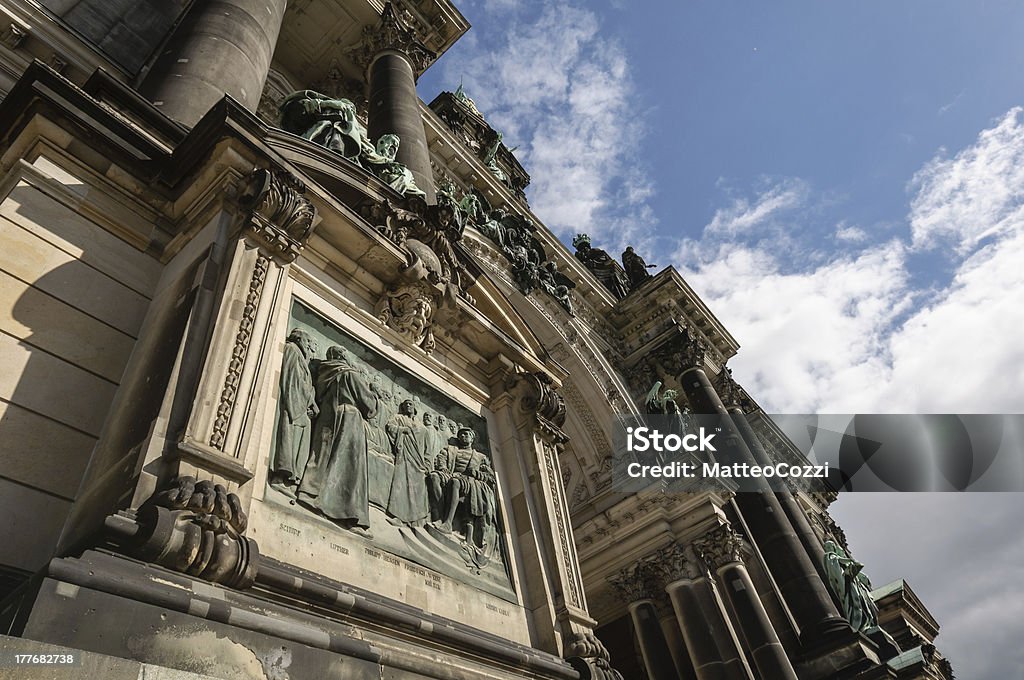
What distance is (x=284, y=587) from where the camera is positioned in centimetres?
318

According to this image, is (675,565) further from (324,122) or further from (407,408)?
(324,122)

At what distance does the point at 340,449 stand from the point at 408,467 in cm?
72

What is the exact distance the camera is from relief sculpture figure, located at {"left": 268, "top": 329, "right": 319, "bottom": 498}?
3.90 meters

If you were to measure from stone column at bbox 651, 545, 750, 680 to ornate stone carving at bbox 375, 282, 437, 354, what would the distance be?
9.16 metres

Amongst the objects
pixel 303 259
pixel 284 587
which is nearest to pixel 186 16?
pixel 303 259

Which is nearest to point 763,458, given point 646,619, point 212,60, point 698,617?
point 698,617

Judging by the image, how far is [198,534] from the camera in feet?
9.32

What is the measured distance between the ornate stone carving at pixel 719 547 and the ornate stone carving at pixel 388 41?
12517 millimetres

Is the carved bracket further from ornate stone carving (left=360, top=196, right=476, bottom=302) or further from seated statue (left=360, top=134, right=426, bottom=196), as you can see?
seated statue (left=360, top=134, right=426, bottom=196)

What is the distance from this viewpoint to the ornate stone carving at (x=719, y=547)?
503 inches

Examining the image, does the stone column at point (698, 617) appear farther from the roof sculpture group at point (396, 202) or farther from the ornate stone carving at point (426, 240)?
the ornate stone carving at point (426, 240)

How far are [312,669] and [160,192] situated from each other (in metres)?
3.81

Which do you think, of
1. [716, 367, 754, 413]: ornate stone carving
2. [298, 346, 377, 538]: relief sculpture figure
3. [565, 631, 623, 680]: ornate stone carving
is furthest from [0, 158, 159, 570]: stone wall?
[716, 367, 754, 413]: ornate stone carving

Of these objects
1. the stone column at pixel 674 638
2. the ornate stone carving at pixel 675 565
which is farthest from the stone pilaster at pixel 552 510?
the stone column at pixel 674 638
